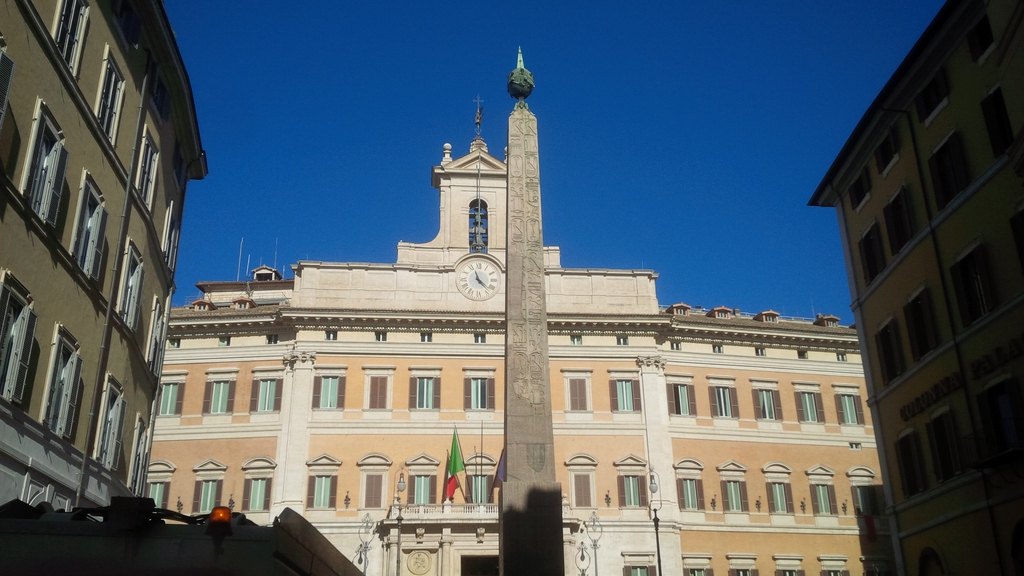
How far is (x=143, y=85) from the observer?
17.6 metres

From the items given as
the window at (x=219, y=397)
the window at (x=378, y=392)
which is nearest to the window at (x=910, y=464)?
the window at (x=378, y=392)

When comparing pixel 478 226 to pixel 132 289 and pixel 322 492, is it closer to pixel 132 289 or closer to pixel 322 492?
pixel 322 492

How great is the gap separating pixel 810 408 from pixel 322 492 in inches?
767

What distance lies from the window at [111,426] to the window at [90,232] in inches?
95.9

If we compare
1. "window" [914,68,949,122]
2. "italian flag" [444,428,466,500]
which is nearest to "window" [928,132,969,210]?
"window" [914,68,949,122]

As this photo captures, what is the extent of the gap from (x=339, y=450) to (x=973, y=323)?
907 inches

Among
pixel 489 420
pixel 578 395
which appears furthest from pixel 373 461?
pixel 578 395

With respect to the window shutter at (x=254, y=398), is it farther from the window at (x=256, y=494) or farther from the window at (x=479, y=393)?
the window at (x=479, y=393)

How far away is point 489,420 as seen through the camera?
35312mm

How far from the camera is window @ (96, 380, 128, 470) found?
16516mm

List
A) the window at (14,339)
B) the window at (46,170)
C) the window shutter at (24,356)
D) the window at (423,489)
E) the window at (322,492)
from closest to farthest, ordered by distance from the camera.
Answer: the window at (14,339)
the window shutter at (24,356)
the window at (46,170)
the window at (322,492)
the window at (423,489)

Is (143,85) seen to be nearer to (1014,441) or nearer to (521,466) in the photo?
(521,466)

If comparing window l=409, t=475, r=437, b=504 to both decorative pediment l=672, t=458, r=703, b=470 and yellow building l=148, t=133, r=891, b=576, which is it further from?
decorative pediment l=672, t=458, r=703, b=470

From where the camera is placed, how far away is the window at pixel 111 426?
54.2ft
